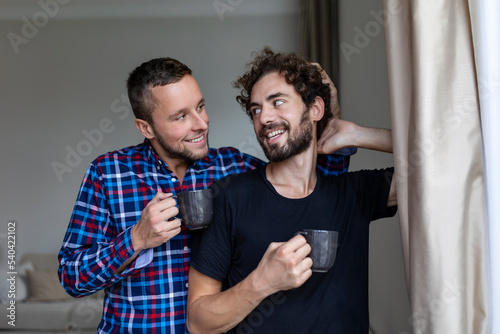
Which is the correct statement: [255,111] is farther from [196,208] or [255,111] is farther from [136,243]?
[136,243]

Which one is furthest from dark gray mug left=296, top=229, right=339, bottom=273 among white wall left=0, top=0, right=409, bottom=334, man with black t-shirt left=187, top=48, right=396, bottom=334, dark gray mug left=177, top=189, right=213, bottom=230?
white wall left=0, top=0, right=409, bottom=334

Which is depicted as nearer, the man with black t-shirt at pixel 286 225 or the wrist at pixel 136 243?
the man with black t-shirt at pixel 286 225

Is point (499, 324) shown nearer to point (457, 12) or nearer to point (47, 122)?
point (457, 12)

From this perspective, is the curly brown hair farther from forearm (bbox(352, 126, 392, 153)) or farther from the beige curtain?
the beige curtain

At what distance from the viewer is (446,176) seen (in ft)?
3.65

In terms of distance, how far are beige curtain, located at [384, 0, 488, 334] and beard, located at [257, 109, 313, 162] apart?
1.41 feet

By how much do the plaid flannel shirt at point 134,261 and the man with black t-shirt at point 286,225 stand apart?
18cm

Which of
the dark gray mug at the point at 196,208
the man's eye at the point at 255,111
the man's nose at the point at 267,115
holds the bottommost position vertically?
the dark gray mug at the point at 196,208

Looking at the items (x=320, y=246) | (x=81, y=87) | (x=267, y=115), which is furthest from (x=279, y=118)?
→ (x=81, y=87)

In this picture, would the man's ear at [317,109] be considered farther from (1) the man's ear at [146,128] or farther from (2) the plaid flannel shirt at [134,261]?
(1) the man's ear at [146,128]

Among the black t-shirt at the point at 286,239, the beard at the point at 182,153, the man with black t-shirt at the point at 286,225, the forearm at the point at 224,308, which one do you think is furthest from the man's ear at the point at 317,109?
the forearm at the point at 224,308

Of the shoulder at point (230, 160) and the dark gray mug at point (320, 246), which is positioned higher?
the shoulder at point (230, 160)

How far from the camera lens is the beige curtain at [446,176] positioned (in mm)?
1101

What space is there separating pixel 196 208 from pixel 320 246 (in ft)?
1.18
